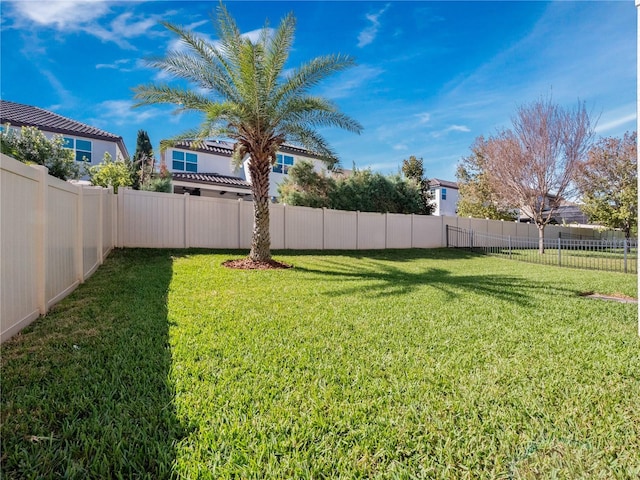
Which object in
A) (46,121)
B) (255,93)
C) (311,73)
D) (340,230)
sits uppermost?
(46,121)

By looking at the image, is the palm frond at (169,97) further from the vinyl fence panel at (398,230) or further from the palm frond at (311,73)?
the vinyl fence panel at (398,230)

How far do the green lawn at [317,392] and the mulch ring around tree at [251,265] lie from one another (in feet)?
13.5

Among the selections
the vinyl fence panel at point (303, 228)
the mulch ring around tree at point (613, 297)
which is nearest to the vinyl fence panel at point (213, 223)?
the vinyl fence panel at point (303, 228)

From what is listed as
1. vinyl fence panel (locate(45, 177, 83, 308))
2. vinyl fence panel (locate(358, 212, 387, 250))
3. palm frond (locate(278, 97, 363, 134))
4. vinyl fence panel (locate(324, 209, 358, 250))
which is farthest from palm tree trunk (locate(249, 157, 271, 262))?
vinyl fence panel (locate(358, 212, 387, 250))

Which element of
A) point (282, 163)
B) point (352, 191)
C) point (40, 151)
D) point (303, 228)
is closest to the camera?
point (40, 151)

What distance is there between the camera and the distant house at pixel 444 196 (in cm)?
3778

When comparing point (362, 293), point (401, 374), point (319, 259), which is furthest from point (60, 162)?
point (401, 374)

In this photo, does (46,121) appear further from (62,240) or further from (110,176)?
(62,240)

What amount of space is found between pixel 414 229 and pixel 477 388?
17039 millimetres

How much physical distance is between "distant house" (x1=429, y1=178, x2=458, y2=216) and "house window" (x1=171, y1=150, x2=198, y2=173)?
25.3 metres

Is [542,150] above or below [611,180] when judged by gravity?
above

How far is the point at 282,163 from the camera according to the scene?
80.3 feet

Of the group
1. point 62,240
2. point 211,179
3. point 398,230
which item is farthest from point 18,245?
point 211,179

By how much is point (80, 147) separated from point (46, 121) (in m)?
2.06
